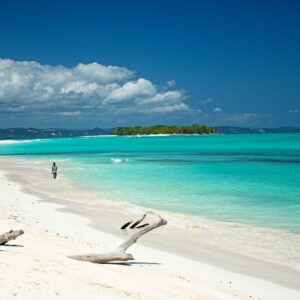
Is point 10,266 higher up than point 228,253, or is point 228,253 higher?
point 10,266

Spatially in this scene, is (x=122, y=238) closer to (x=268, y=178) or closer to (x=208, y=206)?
(x=208, y=206)

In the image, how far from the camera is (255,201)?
23859 mm

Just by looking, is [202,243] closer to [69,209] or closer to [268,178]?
[69,209]

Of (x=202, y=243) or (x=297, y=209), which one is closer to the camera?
(x=202, y=243)

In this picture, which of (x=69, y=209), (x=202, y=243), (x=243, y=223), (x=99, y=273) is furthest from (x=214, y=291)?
(x=69, y=209)

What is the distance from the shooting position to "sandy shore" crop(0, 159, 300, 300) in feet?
24.5

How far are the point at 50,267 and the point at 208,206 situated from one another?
14510 millimetres

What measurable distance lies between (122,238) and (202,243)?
2690 mm

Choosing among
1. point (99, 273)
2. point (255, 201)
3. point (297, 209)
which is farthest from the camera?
point (255, 201)

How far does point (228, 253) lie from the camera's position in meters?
13.2

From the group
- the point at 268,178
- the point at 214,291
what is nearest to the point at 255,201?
the point at 268,178

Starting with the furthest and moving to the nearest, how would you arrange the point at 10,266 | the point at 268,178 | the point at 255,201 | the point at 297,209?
the point at 268,178 < the point at 255,201 < the point at 297,209 < the point at 10,266

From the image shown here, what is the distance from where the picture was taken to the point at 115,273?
908cm

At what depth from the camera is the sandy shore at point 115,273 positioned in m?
7.48
